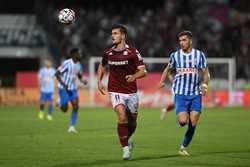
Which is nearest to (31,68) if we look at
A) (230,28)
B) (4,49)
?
(4,49)

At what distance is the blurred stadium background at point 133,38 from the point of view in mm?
40438

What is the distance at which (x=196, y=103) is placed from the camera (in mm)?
15516

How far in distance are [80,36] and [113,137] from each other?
2345 cm

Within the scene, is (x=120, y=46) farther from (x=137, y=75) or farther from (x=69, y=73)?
(x=69, y=73)

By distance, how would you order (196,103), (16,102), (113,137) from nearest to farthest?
(196,103)
(113,137)
(16,102)

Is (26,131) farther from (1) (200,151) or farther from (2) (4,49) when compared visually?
(2) (4,49)

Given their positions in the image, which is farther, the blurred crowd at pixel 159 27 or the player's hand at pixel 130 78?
the blurred crowd at pixel 159 27

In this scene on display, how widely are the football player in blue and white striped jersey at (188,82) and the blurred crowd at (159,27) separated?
26870 millimetres

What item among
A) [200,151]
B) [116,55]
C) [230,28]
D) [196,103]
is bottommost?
[200,151]

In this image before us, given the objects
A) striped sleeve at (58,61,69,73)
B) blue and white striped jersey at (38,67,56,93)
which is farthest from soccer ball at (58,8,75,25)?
blue and white striped jersey at (38,67,56,93)

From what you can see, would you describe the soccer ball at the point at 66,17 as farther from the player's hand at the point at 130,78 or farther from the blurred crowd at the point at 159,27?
the blurred crowd at the point at 159,27

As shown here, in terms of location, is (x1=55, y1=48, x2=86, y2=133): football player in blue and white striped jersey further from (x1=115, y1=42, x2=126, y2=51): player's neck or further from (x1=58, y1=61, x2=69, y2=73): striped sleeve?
(x1=115, y1=42, x2=126, y2=51): player's neck

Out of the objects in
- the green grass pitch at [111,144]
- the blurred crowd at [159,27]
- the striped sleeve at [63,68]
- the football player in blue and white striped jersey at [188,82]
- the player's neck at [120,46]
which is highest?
the blurred crowd at [159,27]

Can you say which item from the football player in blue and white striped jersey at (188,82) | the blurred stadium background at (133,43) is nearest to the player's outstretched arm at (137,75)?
the football player in blue and white striped jersey at (188,82)
